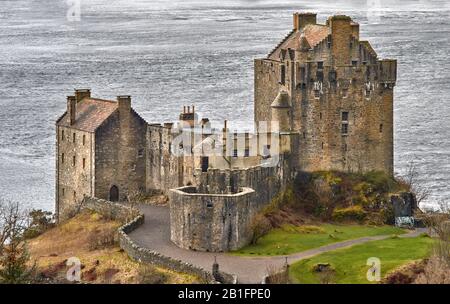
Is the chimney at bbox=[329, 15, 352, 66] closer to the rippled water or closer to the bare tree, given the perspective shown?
the rippled water

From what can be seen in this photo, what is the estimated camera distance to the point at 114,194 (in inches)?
3265

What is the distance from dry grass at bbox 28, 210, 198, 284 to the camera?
68.0m

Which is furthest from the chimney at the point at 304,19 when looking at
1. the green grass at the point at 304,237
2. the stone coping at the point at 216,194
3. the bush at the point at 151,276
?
→ the bush at the point at 151,276

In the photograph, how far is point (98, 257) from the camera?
7169cm

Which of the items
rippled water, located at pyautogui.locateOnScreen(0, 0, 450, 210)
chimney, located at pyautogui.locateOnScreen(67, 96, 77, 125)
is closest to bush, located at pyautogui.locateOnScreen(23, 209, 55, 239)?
chimney, located at pyautogui.locateOnScreen(67, 96, 77, 125)

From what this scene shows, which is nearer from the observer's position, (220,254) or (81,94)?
(220,254)

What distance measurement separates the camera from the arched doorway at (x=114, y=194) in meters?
82.8

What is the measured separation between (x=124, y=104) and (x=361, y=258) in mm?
21565

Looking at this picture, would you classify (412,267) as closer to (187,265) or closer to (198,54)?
(187,265)

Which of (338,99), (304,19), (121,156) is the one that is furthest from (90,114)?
(338,99)

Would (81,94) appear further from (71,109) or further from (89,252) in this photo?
(89,252)

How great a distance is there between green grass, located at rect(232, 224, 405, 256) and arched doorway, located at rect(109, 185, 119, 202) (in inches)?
543

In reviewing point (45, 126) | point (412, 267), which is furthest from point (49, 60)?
point (412, 267)

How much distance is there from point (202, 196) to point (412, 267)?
472 inches
